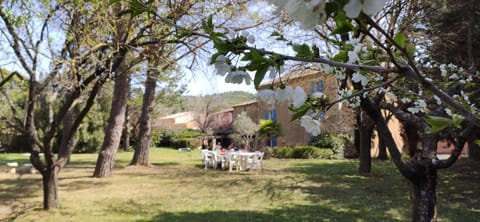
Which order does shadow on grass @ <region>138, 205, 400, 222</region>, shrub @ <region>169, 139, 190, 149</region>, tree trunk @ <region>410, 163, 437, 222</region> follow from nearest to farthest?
tree trunk @ <region>410, 163, 437, 222</region>
shadow on grass @ <region>138, 205, 400, 222</region>
shrub @ <region>169, 139, 190, 149</region>

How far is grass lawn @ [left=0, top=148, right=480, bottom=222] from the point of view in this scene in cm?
609

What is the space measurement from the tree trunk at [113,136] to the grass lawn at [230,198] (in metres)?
0.39

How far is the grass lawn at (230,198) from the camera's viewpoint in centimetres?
609

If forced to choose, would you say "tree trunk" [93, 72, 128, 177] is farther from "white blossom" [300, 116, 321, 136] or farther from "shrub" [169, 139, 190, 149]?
"shrub" [169, 139, 190, 149]

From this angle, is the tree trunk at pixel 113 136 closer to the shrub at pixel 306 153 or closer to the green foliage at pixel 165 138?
the shrub at pixel 306 153

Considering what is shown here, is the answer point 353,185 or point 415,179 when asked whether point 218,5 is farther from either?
point 353,185

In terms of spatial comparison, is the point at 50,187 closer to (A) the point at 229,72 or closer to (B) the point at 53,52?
(B) the point at 53,52

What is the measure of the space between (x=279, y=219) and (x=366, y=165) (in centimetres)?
754

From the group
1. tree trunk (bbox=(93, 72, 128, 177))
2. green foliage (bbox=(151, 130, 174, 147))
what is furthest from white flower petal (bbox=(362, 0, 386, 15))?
green foliage (bbox=(151, 130, 174, 147))


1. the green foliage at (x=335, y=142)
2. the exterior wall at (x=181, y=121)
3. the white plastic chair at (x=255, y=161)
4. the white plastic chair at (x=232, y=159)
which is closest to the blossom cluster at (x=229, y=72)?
the white plastic chair at (x=255, y=161)

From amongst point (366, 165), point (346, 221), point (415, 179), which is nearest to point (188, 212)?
point (346, 221)

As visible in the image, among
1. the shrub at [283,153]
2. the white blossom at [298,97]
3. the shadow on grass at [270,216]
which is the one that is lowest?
the shadow on grass at [270,216]

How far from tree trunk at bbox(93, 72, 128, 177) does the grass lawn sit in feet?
1.27

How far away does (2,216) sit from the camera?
20.8 feet
